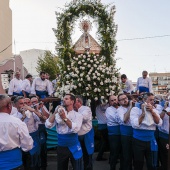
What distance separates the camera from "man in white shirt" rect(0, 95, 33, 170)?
13.4 ft

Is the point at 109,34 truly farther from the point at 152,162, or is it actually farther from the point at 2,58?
the point at 2,58

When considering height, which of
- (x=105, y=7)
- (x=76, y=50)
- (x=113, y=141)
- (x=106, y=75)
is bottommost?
(x=113, y=141)

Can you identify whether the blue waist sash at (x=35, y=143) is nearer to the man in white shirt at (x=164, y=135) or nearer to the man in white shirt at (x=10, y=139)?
the man in white shirt at (x=10, y=139)

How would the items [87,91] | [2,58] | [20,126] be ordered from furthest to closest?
[2,58] < [87,91] < [20,126]

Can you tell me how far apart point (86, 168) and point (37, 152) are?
1.11 m

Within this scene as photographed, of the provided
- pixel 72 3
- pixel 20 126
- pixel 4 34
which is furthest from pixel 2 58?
pixel 20 126

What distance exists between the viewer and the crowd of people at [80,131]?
4.22 m

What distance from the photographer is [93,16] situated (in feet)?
30.5

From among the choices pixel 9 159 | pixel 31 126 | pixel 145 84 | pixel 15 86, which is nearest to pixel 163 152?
pixel 31 126

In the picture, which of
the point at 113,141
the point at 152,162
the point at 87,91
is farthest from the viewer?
the point at 87,91

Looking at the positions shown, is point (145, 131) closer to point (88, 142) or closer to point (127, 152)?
point (127, 152)

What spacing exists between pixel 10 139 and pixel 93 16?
602 cm

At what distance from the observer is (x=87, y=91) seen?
7.72 meters

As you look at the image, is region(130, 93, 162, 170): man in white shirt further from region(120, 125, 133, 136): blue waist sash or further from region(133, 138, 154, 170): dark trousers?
region(120, 125, 133, 136): blue waist sash
